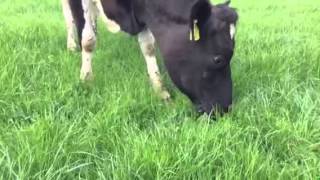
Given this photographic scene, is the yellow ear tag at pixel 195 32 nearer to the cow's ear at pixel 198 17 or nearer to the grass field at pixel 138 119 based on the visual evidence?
the cow's ear at pixel 198 17

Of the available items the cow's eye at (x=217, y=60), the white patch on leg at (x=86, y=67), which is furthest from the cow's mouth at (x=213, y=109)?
the white patch on leg at (x=86, y=67)

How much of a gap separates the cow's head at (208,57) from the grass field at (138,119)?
0.15 m

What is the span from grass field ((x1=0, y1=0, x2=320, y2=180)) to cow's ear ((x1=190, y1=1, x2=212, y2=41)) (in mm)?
576

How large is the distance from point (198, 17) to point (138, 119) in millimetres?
868

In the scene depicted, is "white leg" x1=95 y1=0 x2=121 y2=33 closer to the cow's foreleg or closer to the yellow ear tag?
the cow's foreleg

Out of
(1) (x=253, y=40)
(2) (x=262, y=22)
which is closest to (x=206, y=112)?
(1) (x=253, y=40)

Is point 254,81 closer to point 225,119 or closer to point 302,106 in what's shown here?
point 302,106

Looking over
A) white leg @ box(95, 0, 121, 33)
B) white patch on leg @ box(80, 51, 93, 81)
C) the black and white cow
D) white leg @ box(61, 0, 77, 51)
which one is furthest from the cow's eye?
white leg @ box(61, 0, 77, 51)

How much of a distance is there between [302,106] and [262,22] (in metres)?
4.84

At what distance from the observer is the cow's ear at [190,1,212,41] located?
387cm

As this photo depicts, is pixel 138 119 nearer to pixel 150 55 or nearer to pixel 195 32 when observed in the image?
pixel 195 32

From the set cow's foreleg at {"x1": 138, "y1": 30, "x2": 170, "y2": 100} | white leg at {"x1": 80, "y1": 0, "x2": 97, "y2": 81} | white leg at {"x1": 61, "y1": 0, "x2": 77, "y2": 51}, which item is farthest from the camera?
white leg at {"x1": 61, "y1": 0, "x2": 77, "y2": 51}

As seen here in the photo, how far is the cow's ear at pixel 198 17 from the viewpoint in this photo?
12.7ft

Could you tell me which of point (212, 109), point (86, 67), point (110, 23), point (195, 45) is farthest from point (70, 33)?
point (212, 109)
